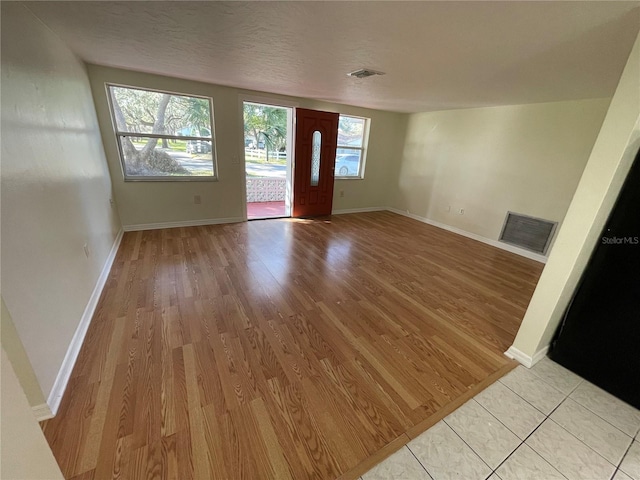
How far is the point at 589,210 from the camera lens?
4.75 ft

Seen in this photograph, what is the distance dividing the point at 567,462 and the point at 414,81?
3213mm

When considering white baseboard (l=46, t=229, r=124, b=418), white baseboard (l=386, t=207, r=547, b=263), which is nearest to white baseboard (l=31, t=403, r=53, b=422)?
white baseboard (l=46, t=229, r=124, b=418)


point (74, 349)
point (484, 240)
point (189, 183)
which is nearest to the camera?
point (74, 349)

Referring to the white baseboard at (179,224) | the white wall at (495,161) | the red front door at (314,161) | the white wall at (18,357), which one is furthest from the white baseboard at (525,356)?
the white baseboard at (179,224)

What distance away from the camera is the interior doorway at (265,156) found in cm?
634

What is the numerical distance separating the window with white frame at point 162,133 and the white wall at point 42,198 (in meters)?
1.06

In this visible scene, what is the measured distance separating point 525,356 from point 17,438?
2.47m

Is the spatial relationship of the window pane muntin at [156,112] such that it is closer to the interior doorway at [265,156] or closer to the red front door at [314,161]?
the red front door at [314,161]

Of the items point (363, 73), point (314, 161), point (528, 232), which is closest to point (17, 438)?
point (363, 73)

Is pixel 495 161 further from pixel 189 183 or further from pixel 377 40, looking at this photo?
pixel 189 183

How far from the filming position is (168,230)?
3.88 meters

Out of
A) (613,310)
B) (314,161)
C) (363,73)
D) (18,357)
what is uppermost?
(363,73)

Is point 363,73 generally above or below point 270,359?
above

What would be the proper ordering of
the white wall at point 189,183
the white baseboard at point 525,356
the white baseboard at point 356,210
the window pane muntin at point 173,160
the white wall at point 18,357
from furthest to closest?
the white baseboard at point 356,210 < the window pane muntin at point 173,160 < the white wall at point 189,183 < the white baseboard at point 525,356 < the white wall at point 18,357
